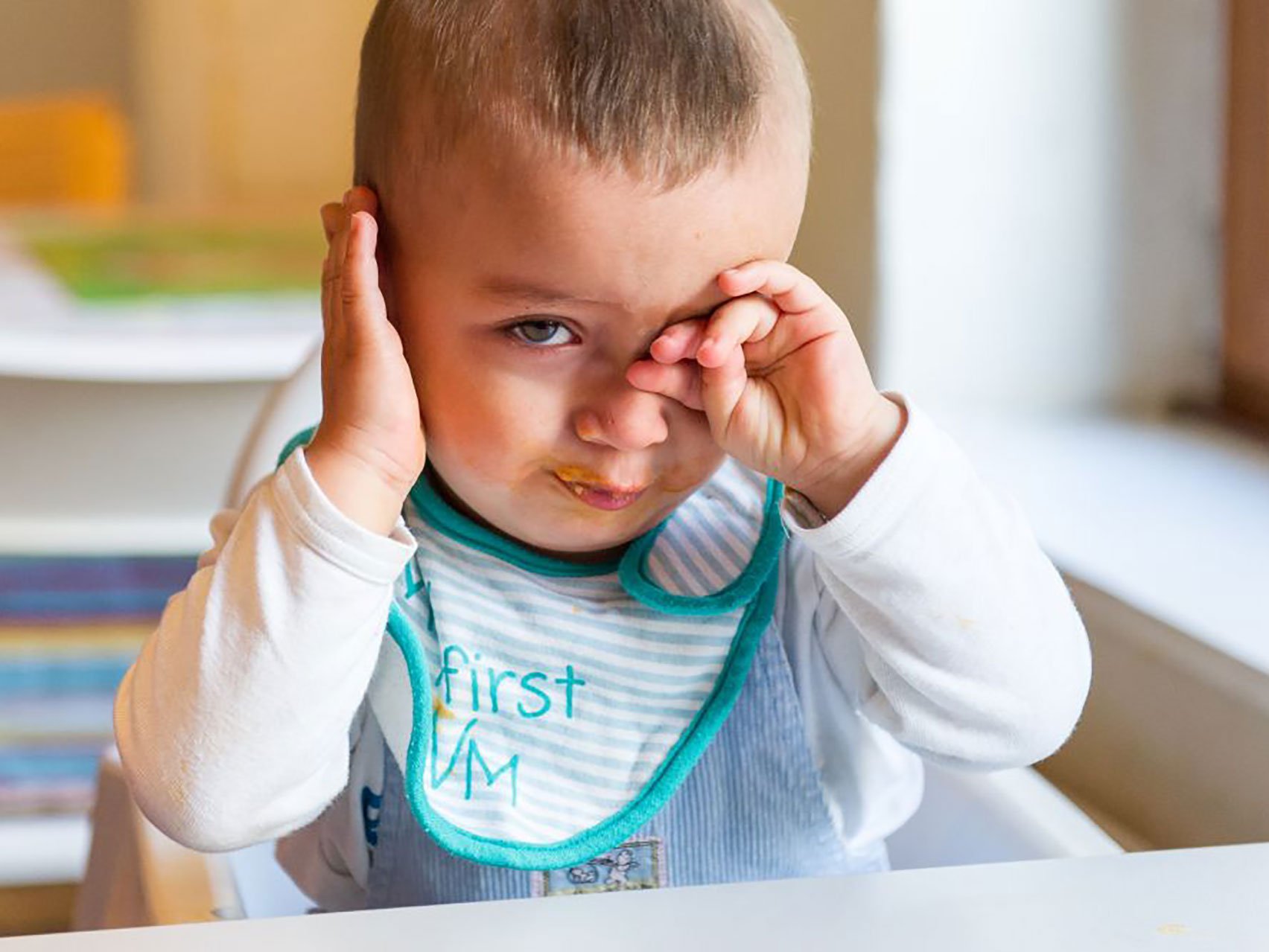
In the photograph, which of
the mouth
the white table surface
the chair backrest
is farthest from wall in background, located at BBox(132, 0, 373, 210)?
the white table surface

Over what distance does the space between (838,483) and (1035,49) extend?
69 cm

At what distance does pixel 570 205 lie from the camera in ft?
1.92

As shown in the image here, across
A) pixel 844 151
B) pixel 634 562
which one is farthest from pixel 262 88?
pixel 634 562

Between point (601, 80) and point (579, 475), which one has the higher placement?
point (601, 80)

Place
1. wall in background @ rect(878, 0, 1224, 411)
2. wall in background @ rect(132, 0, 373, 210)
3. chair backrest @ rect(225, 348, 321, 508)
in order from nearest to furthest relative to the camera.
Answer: chair backrest @ rect(225, 348, 321, 508) → wall in background @ rect(878, 0, 1224, 411) → wall in background @ rect(132, 0, 373, 210)

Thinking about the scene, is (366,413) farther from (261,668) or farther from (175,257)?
(175,257)

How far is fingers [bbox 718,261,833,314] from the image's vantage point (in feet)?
1.97

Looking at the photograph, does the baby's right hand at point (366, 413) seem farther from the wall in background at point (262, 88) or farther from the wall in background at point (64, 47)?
the wall in background at point (64, 47)

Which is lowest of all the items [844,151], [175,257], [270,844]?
[270,844]

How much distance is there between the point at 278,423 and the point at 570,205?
0.40m

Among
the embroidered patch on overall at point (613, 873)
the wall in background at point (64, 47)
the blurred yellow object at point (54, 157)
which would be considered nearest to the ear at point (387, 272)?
the embroidered patch on overall at point (613, 873)

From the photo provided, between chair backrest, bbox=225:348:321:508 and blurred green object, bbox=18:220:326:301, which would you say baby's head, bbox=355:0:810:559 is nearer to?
chair backrest, bbox=225:348:321:508

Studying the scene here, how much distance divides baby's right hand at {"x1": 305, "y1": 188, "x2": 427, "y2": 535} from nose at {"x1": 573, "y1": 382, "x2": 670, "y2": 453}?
67 mm

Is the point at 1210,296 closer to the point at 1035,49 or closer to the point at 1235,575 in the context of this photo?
the point at 1035,49
